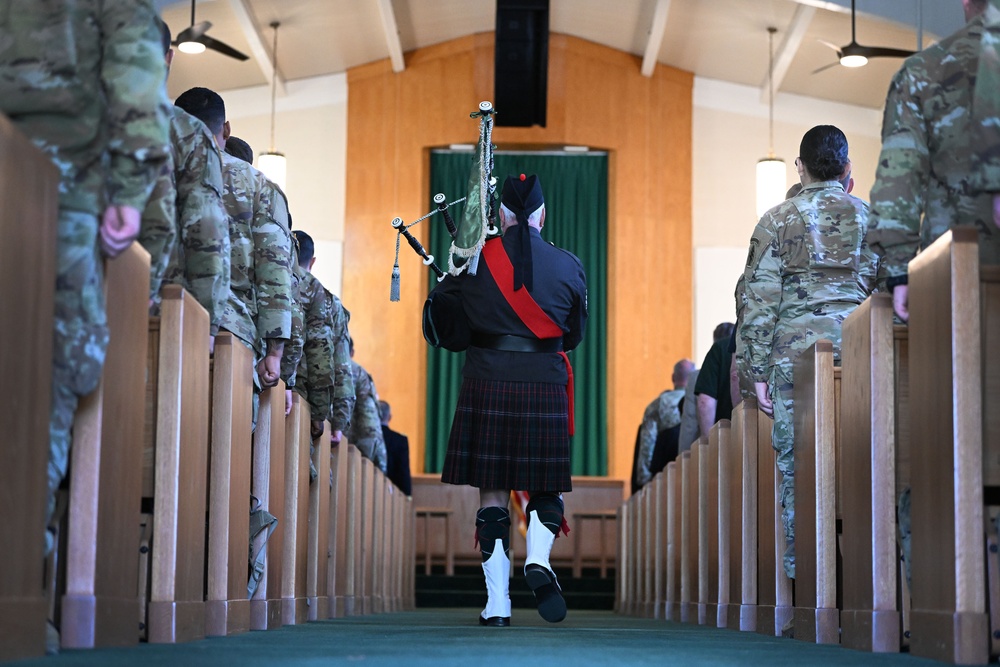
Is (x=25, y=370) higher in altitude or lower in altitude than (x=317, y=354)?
lower

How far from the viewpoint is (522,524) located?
11.2 m

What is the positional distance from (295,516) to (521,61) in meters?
7.73

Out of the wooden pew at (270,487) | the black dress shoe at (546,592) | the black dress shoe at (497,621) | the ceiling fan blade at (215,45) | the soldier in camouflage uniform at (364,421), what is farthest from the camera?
the ceiling fan blade at (215,45)

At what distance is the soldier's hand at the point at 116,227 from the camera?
7.73ft

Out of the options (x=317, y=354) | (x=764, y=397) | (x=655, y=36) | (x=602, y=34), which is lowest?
(x=764, y=397)

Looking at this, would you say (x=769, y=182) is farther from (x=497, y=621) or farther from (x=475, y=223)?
(x=497, y=621)

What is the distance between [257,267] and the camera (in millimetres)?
3982

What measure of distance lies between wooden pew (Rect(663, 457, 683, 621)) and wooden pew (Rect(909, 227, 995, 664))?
3.54 m

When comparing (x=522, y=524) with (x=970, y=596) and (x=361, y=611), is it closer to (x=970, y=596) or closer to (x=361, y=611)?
(x=361, y=611)

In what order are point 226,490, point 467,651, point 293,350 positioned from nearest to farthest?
point 467,651 < point 226,490 < point 293,350

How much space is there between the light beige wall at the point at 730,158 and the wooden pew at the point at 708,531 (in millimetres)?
7684

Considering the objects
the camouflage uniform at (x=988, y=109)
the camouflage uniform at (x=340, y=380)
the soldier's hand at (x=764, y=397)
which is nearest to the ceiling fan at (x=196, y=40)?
the camouflage uniform at (x=340, y=380)

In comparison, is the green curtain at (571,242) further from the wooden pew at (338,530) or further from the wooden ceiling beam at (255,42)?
the wooden pew at (338,530)

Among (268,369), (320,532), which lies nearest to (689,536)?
(320,532)
